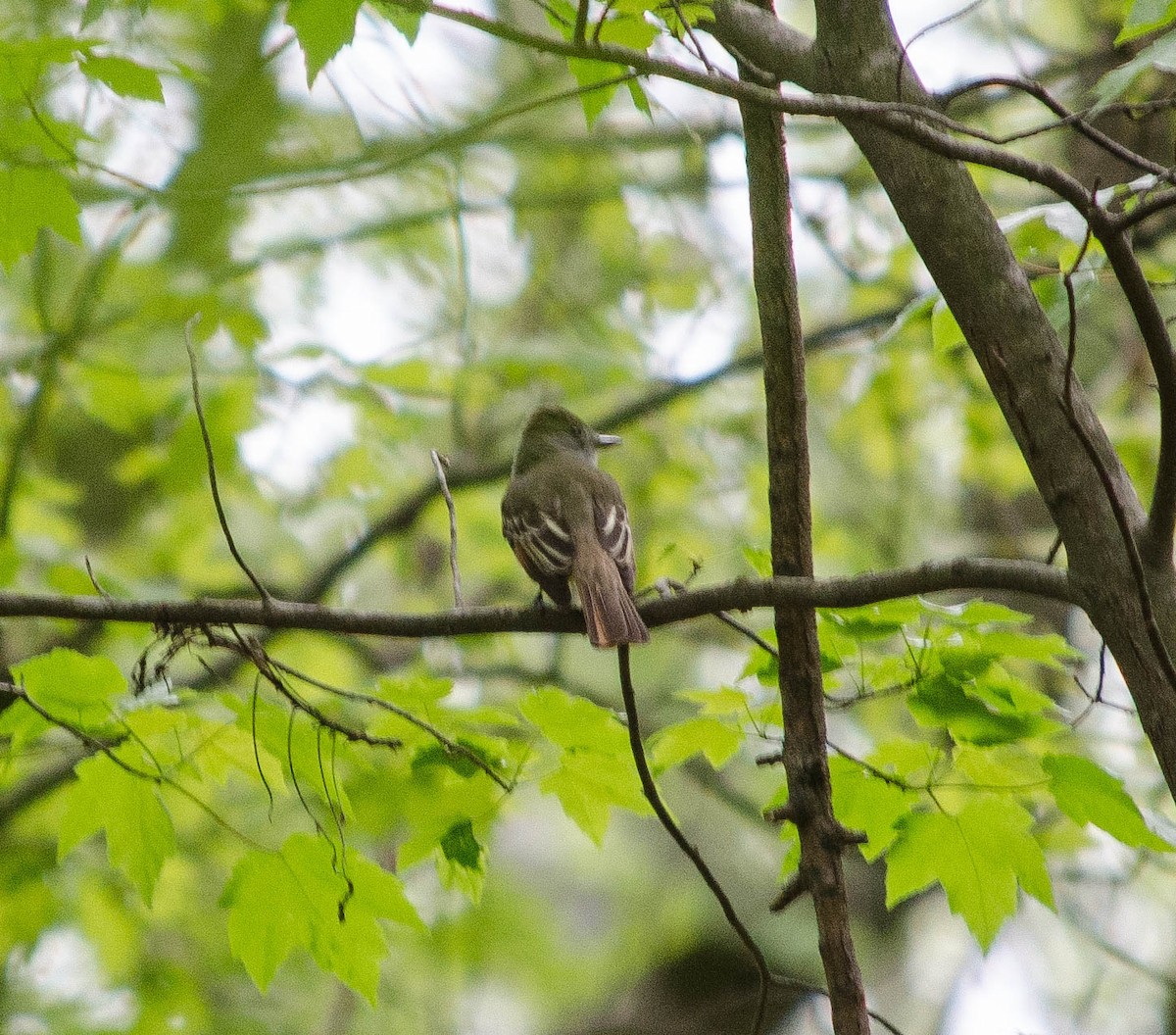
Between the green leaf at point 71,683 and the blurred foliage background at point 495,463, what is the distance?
2.60 m

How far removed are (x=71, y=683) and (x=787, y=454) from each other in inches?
63.3

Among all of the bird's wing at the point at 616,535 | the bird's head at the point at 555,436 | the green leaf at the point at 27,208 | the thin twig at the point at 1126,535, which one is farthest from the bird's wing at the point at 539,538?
the thin twig at the point at 1126,535

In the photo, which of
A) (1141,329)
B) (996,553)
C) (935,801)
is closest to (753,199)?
(1141,329)

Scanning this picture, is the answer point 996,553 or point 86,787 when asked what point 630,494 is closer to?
point 996,553

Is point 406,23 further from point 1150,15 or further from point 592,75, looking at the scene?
point 1150,15

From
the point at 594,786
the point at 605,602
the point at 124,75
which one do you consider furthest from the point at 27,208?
the point at 594,786

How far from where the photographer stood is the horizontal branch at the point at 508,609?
7.26 feet

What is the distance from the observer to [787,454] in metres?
2.69

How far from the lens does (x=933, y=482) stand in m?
9.55

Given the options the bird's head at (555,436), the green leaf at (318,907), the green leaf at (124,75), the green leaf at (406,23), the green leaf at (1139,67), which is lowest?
the green leaf at (318,907)

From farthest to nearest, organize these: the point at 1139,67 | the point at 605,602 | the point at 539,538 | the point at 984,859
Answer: the point at 539,538
the point at 605,602
the point at 984,859
the point at 1139,67

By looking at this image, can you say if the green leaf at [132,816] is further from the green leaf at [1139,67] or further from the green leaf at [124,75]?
the green leaf at [1139,67]

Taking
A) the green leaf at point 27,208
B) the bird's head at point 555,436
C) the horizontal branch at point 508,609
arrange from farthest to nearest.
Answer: the bird's head at point 555,436 < the green leaf at point 27,208 < the horizontal branch at point 508,609

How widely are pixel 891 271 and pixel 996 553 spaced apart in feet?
6.23
